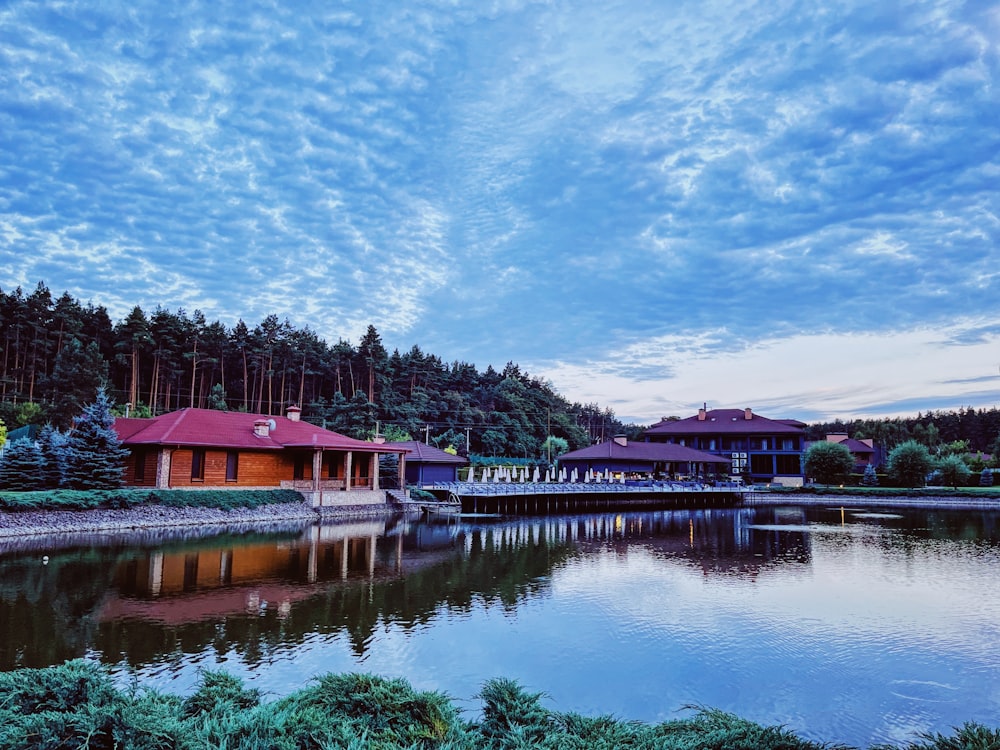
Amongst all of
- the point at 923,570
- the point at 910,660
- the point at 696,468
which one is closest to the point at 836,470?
the point at 696,468

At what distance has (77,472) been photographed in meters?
27.1

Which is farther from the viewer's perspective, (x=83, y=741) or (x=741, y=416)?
(x=741, y=416)

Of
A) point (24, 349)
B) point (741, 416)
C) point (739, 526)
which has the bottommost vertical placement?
point (739, 526)

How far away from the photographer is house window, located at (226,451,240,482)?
34.4 meters

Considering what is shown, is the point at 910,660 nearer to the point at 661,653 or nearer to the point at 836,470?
the point at 661,653

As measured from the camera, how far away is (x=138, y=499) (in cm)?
2752

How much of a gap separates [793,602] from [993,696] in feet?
22.3

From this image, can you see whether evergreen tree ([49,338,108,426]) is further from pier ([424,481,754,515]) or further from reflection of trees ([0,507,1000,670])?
pier ([424,481,754,515])

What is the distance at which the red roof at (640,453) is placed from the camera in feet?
A: 188

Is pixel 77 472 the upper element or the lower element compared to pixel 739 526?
upper

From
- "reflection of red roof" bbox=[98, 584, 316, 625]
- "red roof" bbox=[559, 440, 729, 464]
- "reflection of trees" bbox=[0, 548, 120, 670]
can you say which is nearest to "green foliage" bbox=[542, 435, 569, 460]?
"red roof" bbox=[559, 440, 729, 464]

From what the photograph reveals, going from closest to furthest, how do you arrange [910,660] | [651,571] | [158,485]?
[910,660] → [651,571] → [158,485]

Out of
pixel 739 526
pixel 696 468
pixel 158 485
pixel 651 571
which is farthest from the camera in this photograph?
pixel 696 468

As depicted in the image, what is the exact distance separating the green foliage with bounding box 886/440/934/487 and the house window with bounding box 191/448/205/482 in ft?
184
